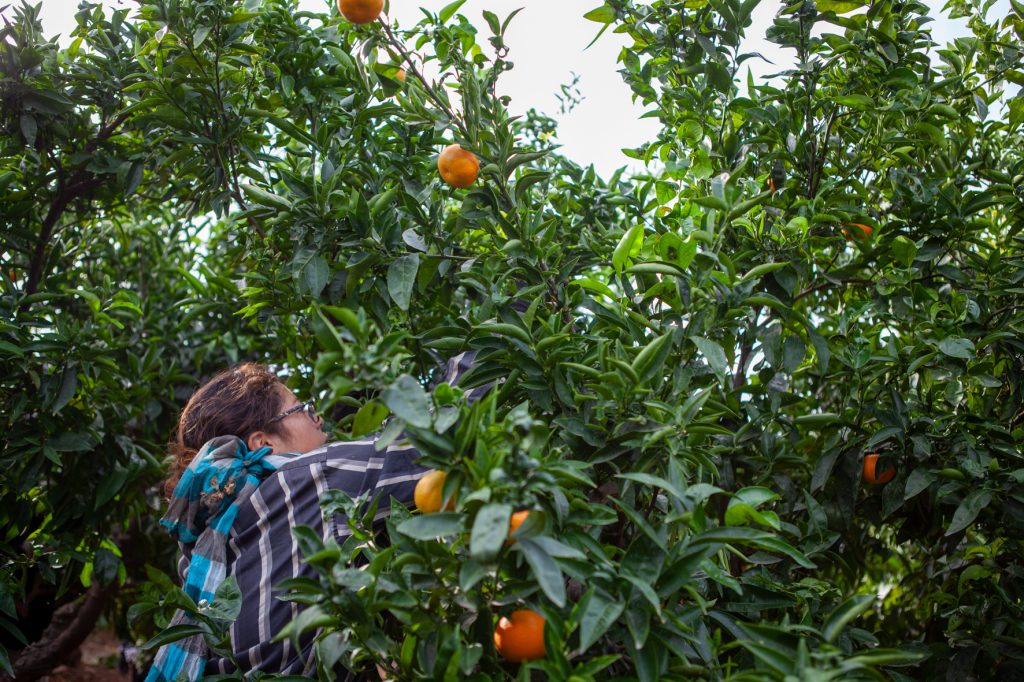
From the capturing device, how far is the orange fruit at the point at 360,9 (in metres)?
1.64

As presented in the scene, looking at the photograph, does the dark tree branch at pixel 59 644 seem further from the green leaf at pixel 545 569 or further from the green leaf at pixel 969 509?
the green leaf at pixel 969 509

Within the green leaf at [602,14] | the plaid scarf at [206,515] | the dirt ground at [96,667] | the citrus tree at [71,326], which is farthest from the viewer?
the dirt ground at [96,667]

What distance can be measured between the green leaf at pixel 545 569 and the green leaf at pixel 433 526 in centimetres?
8

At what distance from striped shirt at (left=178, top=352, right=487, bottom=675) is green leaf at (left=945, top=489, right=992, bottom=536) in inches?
36.3

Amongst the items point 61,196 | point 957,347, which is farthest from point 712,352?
point 61,196

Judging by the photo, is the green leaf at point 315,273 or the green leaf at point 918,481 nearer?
the green leaf at point 315,273

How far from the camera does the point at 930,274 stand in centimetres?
193

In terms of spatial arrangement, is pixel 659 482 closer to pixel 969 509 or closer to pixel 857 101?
pixel 969 509

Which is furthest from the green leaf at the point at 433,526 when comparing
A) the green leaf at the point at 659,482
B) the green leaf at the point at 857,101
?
the green leaf at the point at 857,101

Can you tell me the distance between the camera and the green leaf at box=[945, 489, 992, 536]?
5.38ft

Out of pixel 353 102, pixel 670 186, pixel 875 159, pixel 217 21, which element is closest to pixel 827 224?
pixel 875 159

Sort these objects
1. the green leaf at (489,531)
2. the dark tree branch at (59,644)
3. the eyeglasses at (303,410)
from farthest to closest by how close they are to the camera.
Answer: the dark tree branch at (59,644) < the eyeglasses at (303,410) < the green leaf at (489,531)

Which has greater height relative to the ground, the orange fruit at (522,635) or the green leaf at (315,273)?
the green leaf at (315,273)

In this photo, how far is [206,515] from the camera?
5.89ft
